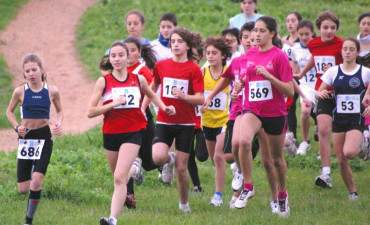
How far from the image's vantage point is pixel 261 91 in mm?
8656

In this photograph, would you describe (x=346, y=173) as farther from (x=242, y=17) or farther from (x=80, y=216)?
(x=242, y=17)

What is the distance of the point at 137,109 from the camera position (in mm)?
8352

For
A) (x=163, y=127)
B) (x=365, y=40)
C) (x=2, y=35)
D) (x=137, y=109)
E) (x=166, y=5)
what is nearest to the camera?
(x=137, y=109)

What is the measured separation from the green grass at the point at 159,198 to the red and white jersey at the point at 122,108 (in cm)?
104

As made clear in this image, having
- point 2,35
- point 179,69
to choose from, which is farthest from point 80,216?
point 2,35

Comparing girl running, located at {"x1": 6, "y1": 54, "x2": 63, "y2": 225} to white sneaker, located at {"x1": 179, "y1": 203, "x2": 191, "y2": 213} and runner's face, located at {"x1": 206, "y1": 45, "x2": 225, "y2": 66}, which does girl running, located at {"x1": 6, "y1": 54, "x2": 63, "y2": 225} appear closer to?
white sneaker, located at {"x1": 179, "y1": 203, "x2": 191, "y2": 213}

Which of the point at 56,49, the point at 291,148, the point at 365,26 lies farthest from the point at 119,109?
the point at 56,49

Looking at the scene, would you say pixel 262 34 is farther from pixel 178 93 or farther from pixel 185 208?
pixel 185 208

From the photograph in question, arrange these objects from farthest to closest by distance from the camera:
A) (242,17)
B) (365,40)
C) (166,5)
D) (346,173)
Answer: (166,5) → (242,17) → (365,40) → (346,173)

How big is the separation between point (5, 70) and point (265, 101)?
485 inches

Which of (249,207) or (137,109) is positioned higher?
(137,109)

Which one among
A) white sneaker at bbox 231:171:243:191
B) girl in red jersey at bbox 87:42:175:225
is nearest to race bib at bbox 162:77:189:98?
girl in red jersey at bbox 87:42:175:225

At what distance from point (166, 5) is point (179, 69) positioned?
1605 cm

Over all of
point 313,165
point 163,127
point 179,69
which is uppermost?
point 179,69
